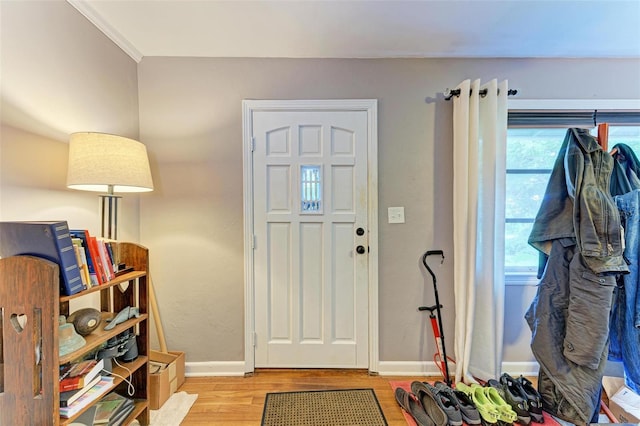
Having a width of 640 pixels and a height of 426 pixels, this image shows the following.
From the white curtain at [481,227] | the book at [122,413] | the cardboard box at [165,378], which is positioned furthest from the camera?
the white curtain at [481,227]

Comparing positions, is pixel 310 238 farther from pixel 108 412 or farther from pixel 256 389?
pixel 108 412

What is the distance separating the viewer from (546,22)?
5.33ft

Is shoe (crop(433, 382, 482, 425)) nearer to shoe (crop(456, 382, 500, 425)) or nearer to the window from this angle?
shoe (crop(456, 382, 500, 425))

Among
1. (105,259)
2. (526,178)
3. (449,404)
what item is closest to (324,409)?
(449,404)

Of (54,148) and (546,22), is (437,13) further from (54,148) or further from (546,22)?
(54,148)

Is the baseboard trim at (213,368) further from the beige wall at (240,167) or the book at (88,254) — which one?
the book at (88,254)

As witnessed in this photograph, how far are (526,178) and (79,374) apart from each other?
2.89 meters

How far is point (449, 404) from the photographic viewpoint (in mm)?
1528

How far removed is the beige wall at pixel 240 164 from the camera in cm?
194

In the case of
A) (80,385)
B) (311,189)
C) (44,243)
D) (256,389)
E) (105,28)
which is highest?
(105,28)

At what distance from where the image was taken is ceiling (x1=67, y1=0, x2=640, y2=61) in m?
1.50

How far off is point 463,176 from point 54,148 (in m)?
2.37

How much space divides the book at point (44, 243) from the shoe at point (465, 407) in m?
1.96

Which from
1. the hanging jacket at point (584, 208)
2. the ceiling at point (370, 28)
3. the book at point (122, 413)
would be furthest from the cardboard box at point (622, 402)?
the book at point (122, 413)
